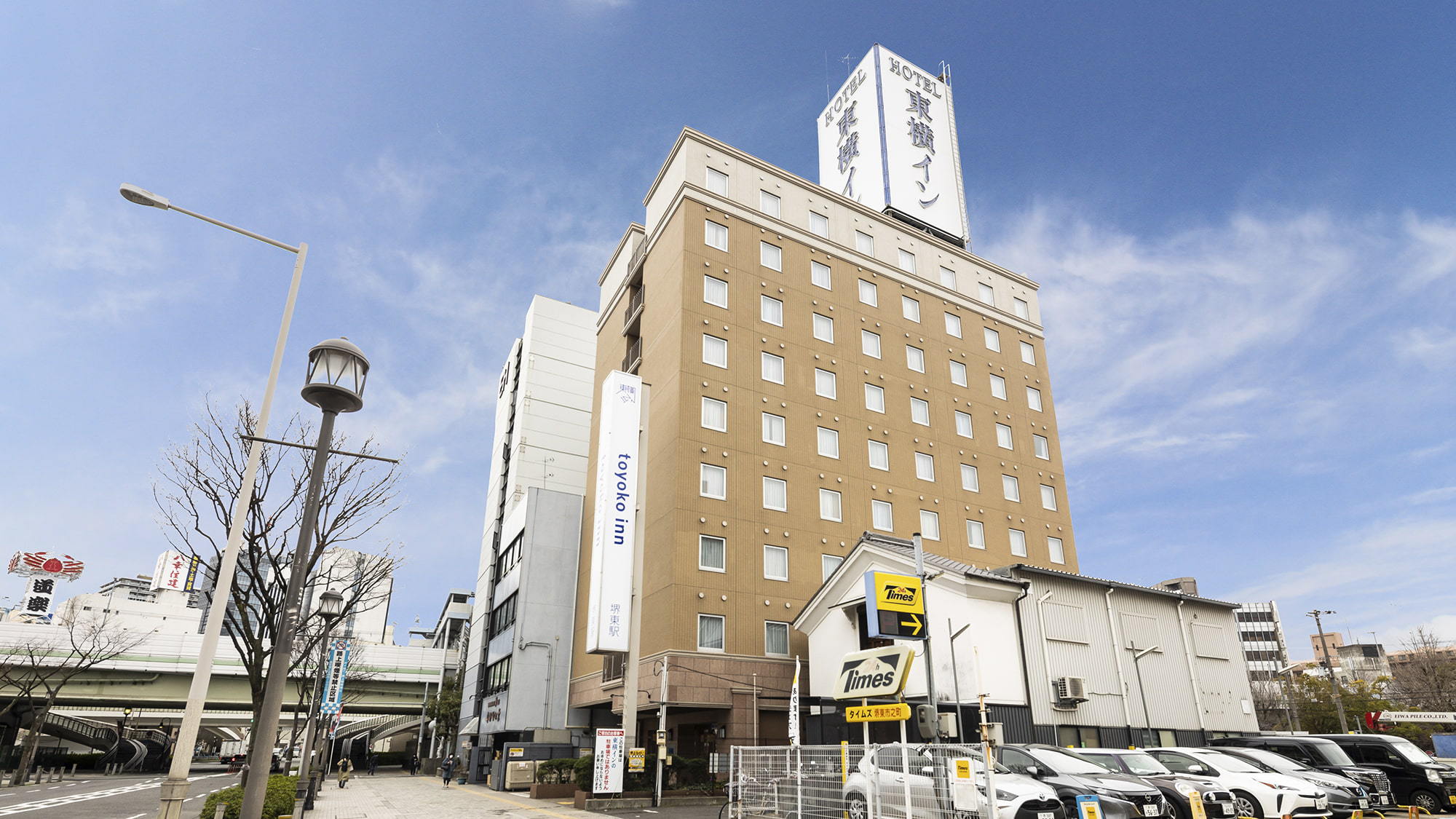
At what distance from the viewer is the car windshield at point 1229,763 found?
711 inches

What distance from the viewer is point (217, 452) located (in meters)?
18.8

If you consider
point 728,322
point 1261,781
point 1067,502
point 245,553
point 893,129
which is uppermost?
point 893,129

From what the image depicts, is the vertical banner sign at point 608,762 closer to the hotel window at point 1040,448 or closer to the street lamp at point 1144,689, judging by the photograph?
the street lamp at point 1144,689

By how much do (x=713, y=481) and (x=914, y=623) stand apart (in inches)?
642

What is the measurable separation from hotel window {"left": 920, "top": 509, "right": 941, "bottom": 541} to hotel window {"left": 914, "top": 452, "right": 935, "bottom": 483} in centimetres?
185

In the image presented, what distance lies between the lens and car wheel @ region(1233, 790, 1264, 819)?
16984 mm

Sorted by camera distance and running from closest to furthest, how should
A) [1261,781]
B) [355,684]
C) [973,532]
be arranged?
1. [1261,781]
2. [973,532]
3. [355,684]

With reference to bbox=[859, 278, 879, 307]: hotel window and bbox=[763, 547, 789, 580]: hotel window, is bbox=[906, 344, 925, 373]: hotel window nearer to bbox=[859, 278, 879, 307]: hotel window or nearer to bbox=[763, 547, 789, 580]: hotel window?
bbox=[859, 278, 879, 307]: hotel window

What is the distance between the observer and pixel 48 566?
9225 centimetres

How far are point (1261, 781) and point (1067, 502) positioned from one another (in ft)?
96.5

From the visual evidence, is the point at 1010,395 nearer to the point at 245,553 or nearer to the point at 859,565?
the point at 859,565

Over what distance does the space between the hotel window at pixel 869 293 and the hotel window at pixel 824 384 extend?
5.63 metres

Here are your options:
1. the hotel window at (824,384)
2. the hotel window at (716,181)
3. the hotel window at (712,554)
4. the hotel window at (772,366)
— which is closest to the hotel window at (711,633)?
the hotel window at (712,554)

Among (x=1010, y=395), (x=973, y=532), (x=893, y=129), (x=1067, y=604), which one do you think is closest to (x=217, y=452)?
(x=1067, y=604)
